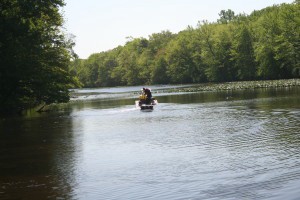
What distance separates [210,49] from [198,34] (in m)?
9.11

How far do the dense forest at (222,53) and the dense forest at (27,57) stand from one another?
12519mm

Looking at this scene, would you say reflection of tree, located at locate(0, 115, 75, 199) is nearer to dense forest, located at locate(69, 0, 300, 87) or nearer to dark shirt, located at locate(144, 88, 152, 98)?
dark shirt, located at locate(144, 88, 152, 98)

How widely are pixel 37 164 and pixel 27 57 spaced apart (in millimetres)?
28133

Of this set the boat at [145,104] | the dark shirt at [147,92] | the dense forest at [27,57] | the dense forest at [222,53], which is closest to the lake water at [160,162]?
the dense forest at [27,57]

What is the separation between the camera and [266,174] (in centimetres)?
1455

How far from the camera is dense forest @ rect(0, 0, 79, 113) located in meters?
44.0

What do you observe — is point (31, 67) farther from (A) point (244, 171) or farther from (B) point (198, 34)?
(B) point (198, 34)

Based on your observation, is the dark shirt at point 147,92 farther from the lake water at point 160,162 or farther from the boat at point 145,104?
the lake water at point 160,162

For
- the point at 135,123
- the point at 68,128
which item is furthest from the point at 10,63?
the point at 135,123

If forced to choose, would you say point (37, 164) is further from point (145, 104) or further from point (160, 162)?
point (145, 104)

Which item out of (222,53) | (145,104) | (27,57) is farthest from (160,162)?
(222,53)

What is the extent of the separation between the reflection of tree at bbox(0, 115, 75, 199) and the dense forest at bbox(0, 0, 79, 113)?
13583mm

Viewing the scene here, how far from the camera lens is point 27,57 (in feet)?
148

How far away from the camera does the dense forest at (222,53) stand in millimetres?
96438
